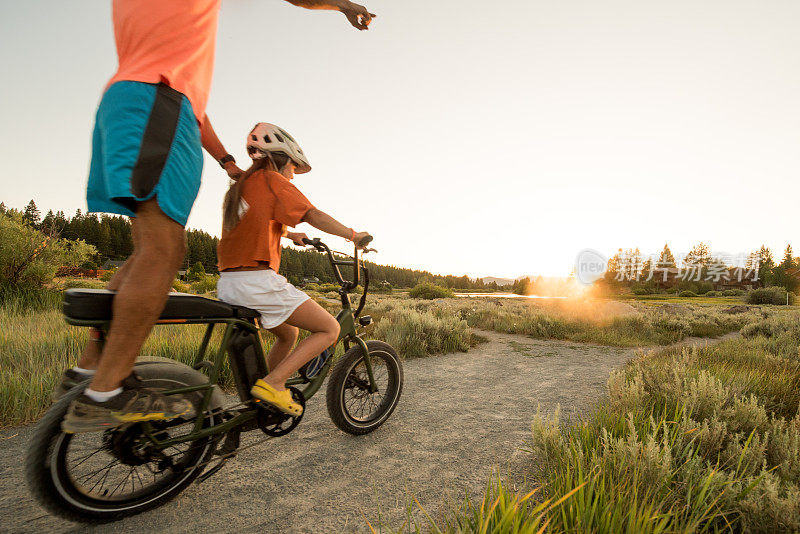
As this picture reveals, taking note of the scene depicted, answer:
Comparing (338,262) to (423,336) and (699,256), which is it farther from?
(699,256)

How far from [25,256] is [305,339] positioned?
10.8 m

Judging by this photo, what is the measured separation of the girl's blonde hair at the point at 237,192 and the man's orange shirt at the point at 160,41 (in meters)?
0.64

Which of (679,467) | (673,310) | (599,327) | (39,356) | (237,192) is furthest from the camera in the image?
(673,310)

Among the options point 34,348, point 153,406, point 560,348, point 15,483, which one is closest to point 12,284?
point 34,348

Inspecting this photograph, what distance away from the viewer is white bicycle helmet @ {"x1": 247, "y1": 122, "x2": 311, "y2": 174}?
2391 mm

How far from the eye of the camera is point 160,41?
1608 mm

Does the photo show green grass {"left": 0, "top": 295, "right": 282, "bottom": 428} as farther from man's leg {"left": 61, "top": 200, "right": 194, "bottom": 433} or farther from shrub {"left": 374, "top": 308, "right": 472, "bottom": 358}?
shrub {"left": 374, "top": 308, "right": 472, "bottom": 358}

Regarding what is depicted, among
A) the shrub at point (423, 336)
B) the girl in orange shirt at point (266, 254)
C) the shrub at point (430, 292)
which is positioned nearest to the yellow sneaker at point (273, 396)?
the girl in orange shirt at point (266, 254)

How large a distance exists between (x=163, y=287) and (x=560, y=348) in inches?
308

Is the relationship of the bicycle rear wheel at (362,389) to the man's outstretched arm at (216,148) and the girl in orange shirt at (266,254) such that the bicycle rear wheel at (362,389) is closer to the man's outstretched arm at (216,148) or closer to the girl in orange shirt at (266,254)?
the girl in orange shirt at (266,254)

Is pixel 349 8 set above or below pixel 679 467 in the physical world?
above

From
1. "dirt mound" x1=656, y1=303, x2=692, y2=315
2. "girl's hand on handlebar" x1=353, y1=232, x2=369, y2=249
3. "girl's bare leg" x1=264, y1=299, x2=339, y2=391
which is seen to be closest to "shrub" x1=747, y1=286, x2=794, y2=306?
"dirt mound" x1=656, y1=303, x2=692, y2=315

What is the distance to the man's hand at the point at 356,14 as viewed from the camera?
2.50 metres

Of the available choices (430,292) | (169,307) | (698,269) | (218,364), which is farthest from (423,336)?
(698,269)
